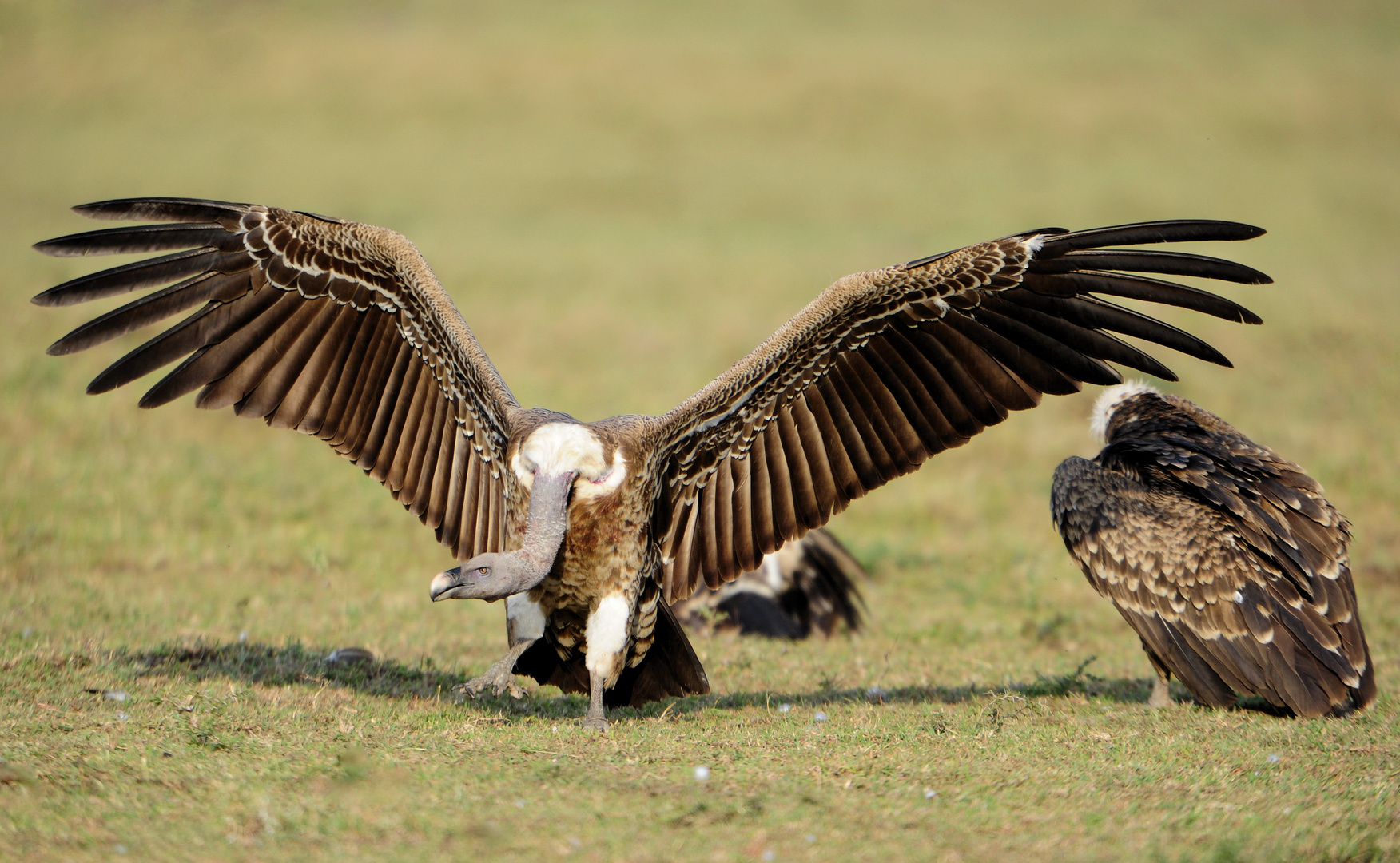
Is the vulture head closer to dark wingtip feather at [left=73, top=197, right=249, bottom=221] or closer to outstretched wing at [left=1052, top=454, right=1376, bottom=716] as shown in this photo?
dark wingtip feather at [left=73, top=197, right=249, bottom=221]

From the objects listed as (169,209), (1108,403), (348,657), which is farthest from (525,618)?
(1108,403)

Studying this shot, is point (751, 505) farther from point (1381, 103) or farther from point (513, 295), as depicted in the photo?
point (1381, 103)

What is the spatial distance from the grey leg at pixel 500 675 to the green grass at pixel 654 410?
0.16 m

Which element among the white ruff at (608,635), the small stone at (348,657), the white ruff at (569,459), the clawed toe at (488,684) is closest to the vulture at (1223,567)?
the white ruff at (608,635)

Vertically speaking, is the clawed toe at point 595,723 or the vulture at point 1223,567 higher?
the vulture at point 1223,567

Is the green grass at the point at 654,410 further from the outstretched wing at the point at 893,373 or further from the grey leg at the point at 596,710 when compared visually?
the outstretched wing at the point at 893,373

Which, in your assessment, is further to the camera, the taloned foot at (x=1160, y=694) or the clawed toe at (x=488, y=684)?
the taloned foot at (x=1160, y=694)

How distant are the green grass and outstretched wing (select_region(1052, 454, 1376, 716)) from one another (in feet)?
0.89

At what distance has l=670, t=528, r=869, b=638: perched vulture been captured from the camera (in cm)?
931

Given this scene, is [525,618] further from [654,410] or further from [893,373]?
[654,410]

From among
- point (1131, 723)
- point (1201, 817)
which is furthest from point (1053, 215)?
point (1201, 817)

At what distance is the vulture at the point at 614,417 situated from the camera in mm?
6184

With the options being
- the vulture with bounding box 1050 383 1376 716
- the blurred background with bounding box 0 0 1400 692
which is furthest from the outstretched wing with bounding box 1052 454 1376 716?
the blurred background with bounding box 0 0 1400 692

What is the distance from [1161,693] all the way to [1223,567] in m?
0.82
